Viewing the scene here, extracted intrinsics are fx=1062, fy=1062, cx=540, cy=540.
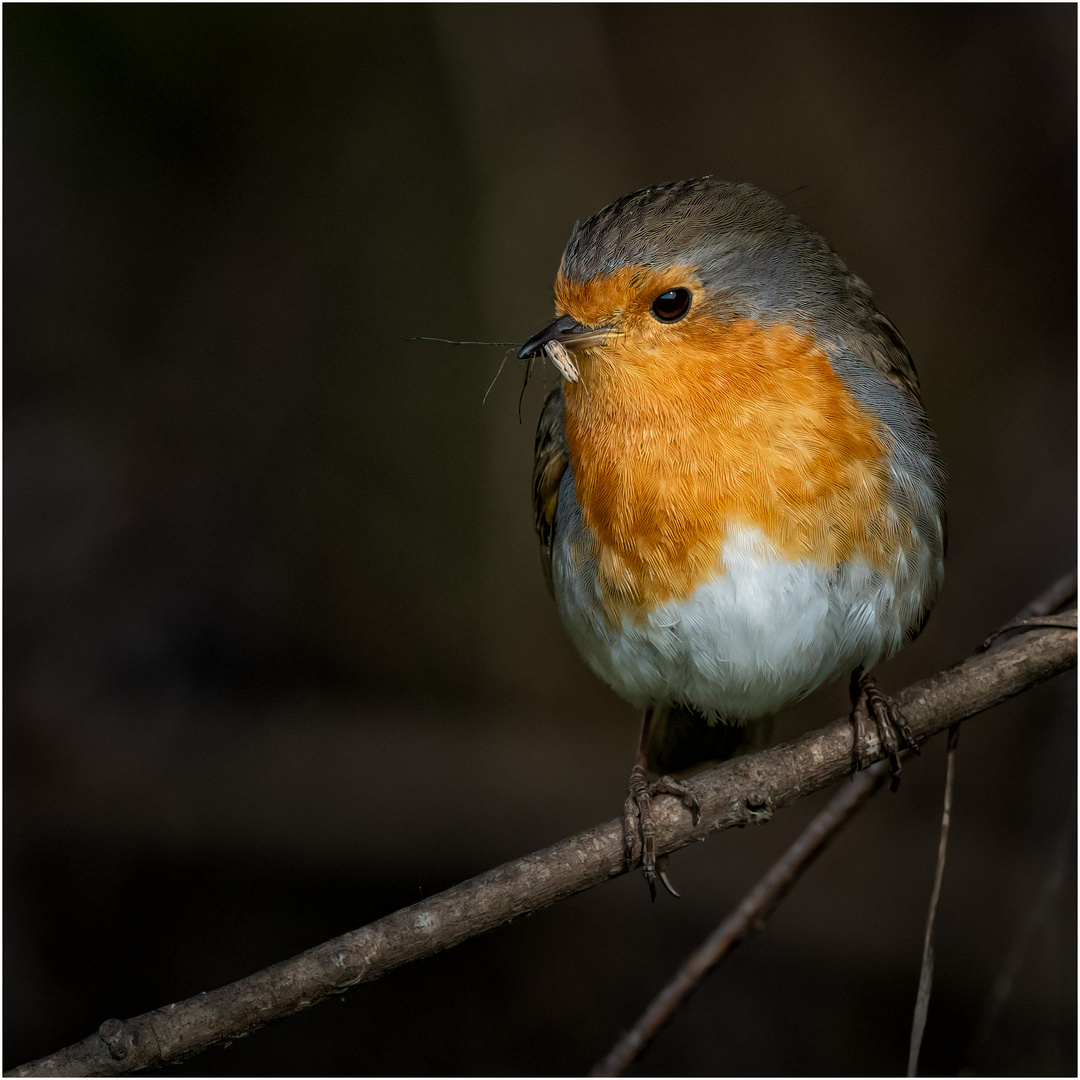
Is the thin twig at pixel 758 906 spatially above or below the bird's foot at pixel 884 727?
below

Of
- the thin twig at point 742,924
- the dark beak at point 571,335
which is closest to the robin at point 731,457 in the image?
the dark beak at point 571,335

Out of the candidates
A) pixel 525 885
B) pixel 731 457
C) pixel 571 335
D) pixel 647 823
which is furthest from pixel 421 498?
pixel 525 885

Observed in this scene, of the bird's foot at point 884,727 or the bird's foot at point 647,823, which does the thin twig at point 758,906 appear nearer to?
the bird's foot at point 884,727

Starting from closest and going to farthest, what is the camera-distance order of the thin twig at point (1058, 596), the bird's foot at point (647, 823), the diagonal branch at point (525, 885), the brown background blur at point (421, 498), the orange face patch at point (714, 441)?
1. the diagonal branch at point (525, 885)
2. the bird's foot at point (647, 823)
3. the orange face patch at point (714, 441)
4. the thin twig at point (1058, 596)
5. the brown background blur at point (421, 498)

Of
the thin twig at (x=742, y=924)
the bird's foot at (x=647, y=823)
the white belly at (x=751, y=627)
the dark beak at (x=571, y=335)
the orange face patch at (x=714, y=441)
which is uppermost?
the dark beak at (x=571, y=335)

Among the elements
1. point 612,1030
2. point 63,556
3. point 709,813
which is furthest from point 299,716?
point 709,813

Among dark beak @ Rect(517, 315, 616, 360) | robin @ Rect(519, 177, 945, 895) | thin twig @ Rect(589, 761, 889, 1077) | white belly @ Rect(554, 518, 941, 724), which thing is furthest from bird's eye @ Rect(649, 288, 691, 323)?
thin twig @ Rect(589, 761, 889, 1077)
